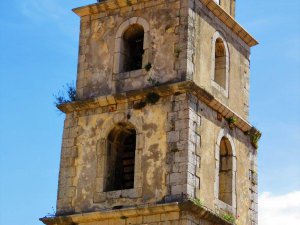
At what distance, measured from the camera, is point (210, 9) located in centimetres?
2119

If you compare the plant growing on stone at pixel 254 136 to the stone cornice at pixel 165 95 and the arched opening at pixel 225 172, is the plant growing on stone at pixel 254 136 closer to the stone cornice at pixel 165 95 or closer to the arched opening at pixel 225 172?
the stone cornice at pixel 165 95

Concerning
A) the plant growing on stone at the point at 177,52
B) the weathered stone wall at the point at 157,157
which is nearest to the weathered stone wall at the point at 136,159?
the weathered stone wall at the point at 157,157

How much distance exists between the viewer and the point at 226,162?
20.8m

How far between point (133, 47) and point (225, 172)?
385 centimetres

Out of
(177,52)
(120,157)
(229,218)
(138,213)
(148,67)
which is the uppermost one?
(177,52)

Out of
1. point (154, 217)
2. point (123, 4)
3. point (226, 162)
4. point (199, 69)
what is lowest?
point (154, 217)

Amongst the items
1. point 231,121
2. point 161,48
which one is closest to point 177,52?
point 161,48

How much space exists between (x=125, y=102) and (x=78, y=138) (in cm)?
147

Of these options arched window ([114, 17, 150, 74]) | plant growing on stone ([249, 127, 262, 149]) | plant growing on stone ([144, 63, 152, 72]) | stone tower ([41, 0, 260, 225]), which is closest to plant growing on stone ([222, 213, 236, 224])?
stone tower ([41, 0, 260, 225])

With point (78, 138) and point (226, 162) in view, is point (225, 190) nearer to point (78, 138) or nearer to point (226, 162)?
point (226, 162)

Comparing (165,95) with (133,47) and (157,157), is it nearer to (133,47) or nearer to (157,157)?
(157,157)

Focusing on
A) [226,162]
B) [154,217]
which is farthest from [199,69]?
[154,217]

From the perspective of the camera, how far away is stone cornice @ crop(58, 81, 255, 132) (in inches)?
766

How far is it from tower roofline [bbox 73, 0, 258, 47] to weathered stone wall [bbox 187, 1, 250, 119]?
11 cm
